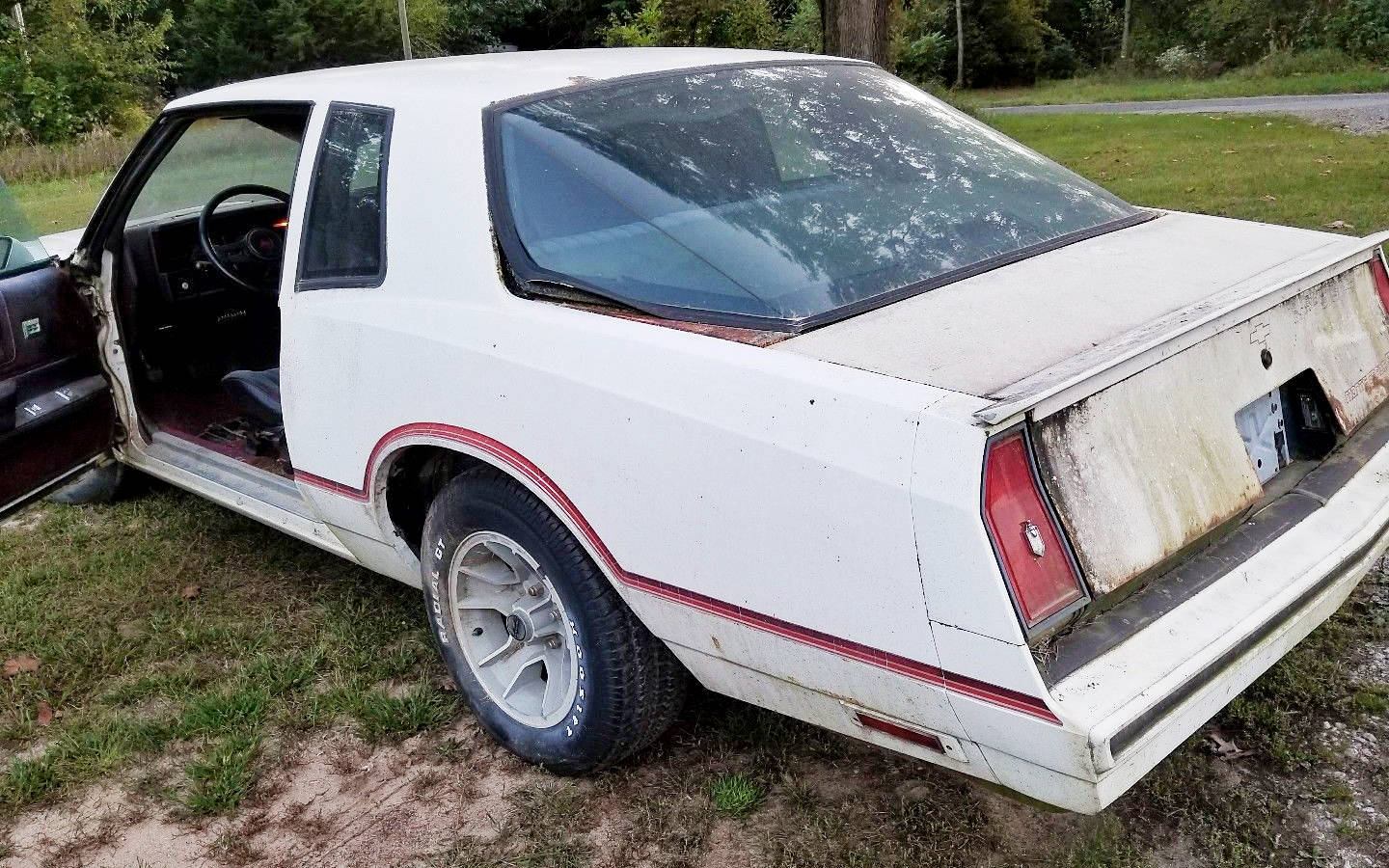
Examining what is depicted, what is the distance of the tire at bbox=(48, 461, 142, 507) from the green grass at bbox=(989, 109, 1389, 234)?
6.80 metres

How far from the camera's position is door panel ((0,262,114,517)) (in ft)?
12.0

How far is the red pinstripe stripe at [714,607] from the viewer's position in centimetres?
193

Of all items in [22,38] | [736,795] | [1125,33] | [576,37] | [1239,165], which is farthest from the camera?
[576,37]

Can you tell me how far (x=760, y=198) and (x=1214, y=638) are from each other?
137 centimetres

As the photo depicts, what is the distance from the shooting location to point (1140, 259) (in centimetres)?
275

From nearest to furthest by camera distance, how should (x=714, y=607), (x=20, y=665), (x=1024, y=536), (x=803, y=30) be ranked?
(x=1024, y=536) → (x=714, y=607) → (x=20, y=665) → (x=803, y=30)

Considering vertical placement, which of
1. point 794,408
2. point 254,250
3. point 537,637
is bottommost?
point 537,637

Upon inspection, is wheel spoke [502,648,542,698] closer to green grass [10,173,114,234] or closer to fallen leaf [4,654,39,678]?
fallen leaf [4,654,39,678]

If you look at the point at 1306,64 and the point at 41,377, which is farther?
the point at 1306,64

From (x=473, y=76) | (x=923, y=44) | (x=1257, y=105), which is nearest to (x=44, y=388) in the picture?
(x=473, y=76)

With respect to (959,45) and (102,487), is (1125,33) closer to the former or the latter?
(959,45)

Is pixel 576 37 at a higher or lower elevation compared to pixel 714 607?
higher

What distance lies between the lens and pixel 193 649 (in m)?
3.71

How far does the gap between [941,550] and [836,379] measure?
0.37m
